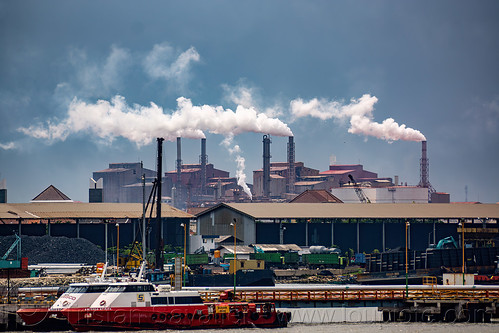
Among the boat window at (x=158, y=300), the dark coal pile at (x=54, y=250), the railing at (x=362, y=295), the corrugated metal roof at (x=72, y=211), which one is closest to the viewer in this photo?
the boat window at (x=158, y=300)

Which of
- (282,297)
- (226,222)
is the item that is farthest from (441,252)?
(282,297)

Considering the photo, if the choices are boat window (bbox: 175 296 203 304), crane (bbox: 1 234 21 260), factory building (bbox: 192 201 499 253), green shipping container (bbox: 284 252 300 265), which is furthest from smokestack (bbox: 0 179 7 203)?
boat window (bbox: 175 296 203 304)

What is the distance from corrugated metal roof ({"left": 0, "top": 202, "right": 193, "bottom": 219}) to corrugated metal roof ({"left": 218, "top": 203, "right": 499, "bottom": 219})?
11562 mm

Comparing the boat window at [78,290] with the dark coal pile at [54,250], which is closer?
the boat window at [78,290]

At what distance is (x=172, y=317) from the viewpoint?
5528 centimetres

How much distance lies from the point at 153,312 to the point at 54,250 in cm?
6594

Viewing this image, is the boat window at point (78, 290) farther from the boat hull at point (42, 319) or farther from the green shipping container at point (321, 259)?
the green shipping container at point (321, 259)

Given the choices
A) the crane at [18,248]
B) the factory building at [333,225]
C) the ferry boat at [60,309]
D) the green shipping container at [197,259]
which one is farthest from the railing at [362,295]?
the factory building at [333,225]

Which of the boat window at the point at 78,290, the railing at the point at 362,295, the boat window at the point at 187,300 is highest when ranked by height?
the boat window at the point at 78,290

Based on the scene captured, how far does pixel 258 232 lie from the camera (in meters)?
131

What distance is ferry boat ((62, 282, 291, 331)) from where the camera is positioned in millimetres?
54438

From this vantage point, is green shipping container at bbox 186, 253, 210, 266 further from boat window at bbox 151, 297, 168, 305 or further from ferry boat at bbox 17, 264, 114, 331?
ferry boat at bbox 17, 264, 114, 331

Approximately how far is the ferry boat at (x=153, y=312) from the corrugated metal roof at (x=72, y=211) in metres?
73.2

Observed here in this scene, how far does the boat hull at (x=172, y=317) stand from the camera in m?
54.4
